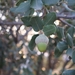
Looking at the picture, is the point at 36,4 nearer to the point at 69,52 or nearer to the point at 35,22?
the point at 35,22

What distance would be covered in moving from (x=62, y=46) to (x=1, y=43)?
4.06ft

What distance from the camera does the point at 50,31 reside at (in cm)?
80

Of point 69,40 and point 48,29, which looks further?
point 69,40

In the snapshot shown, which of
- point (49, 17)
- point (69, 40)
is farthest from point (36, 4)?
point (69, 40)

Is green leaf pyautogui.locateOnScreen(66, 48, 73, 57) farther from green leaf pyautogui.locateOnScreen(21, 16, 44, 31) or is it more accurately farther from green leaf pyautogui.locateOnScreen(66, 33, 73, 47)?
green leaf pyautogui.locateOnScreen(21, 16, 44, 31)

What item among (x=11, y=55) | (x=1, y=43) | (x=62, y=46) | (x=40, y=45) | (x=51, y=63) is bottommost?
(x=51, y=63)

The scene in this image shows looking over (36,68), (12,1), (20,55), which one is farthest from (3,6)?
(36,68)

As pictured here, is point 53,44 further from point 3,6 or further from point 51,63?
point 51,63

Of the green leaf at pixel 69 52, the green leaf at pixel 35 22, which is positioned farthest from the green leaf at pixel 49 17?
the green leaf at pixel 69 52

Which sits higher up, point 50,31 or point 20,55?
point 50,31

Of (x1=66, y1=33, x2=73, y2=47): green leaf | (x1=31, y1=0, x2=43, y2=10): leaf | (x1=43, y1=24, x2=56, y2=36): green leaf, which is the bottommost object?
(x1=66, y1=33, x2=73, y2=47): green leaf

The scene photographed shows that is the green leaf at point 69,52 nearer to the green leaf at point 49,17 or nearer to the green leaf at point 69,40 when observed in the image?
the green leaf at point 69,40

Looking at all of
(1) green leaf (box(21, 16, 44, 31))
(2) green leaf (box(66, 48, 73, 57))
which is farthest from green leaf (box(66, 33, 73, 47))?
(1) green leaf (box(21, 16, 44, 31))

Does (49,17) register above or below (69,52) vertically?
above
